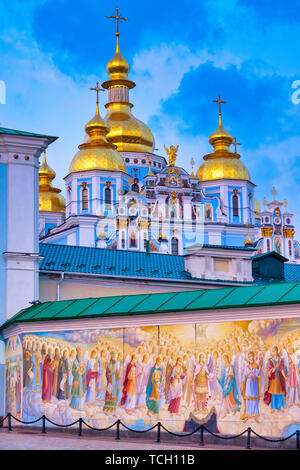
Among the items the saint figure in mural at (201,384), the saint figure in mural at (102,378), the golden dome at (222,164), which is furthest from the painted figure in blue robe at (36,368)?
the golden dome at (222,164)

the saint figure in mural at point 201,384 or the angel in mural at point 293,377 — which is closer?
the angel in mural at point 293,377

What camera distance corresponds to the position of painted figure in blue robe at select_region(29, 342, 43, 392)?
2294 centimetres

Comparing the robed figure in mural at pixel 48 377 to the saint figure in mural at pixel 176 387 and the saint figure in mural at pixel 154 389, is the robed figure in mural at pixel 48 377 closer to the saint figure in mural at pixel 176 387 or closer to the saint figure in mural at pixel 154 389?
the saint figure in mural at pixel 154 389

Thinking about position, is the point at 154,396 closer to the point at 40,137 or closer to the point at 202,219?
the point at 40,137

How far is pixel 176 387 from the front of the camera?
66.8 ft

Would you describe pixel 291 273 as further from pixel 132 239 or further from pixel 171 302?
pixel 132 239

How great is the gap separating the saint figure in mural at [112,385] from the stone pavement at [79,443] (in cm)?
80

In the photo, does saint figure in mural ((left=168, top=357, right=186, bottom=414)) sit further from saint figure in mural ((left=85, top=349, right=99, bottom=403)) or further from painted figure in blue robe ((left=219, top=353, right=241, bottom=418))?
saint figure in mural ((left=85, top=349, right=99, bottom=403))

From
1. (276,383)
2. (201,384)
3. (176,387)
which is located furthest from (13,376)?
(276,383)

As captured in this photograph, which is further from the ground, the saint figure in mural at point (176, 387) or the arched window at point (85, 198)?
the arched window at point (85, 198)

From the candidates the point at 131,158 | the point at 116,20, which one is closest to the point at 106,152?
the point at 131,158

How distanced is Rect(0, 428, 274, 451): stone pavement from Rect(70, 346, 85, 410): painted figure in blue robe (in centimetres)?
107

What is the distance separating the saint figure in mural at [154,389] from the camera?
2064cm

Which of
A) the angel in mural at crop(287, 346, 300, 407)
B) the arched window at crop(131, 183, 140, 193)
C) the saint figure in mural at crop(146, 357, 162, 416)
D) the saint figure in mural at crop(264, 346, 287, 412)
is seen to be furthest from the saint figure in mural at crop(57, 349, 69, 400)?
the arched window at crop(131, 183, 140, 193)
